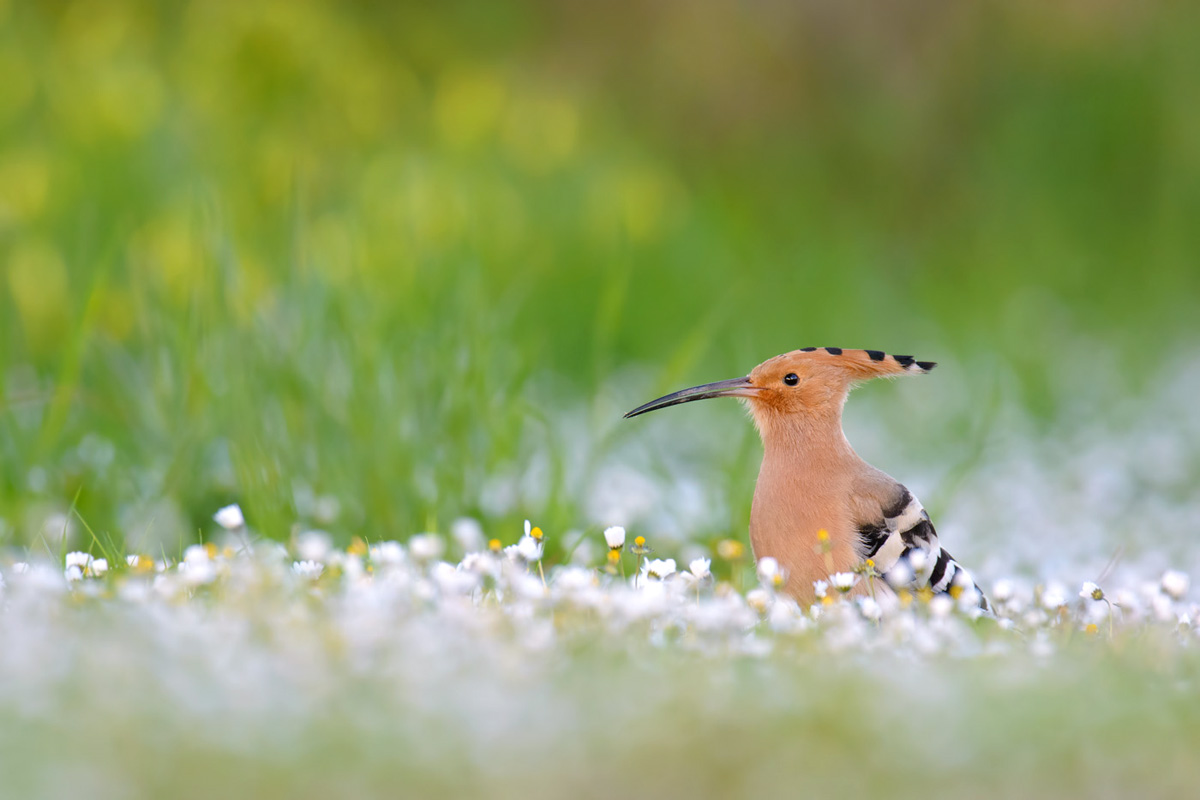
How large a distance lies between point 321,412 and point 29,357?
5.44 feet

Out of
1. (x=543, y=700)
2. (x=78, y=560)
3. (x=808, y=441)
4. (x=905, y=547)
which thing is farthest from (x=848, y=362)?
(x=78, y=560)

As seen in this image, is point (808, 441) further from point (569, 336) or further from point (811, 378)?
point (569, 336)

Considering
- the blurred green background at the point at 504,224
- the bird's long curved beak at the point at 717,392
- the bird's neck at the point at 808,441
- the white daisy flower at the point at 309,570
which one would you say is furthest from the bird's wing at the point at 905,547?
the white daisy flower at the point at 309,570

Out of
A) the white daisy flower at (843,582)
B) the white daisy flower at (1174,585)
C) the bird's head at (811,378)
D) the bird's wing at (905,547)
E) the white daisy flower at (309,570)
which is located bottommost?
the white daisy flower at (309,570)

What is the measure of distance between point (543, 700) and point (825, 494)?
1.18 meters

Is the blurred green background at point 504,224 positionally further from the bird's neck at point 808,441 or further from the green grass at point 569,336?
the bird's neck at point 808,441

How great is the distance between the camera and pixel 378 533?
11.6 ft

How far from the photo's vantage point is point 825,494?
8.86ft

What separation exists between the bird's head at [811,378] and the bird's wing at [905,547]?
0.92 ft

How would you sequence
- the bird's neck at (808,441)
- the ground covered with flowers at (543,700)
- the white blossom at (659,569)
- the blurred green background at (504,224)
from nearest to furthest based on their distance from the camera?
the ground covered with flowers at (543,700) → the white blossom at (659,569) → the bird's neck at (808,441) → the blurred green background at (504,224)

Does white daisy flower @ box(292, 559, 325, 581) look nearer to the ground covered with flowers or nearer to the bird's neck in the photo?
the ground covered with flowers

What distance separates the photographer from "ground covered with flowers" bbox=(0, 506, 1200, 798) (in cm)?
152

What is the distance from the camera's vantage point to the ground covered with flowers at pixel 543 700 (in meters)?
1.52

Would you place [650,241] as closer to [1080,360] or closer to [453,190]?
[453,190]
